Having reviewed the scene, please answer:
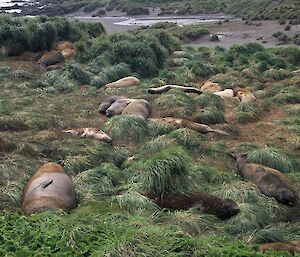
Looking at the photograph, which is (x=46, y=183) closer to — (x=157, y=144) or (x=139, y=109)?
(x=157, y=144)

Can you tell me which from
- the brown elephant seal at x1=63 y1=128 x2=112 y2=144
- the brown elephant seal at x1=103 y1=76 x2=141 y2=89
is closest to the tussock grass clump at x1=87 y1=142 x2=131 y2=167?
the brown elephant seal at x1=63 y1=128 x2=112 y2=144

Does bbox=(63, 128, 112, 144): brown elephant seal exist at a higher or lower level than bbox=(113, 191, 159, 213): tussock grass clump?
lower

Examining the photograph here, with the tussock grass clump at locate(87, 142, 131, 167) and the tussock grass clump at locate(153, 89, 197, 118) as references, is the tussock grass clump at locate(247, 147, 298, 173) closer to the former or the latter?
the tussock grass clump at locate(87, 142, 131, 167)

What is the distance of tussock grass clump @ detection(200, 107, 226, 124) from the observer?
11164 mm

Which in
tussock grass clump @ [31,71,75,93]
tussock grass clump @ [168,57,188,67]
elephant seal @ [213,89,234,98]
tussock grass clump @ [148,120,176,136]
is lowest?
tussock grass clump @ [168,57,188,67]

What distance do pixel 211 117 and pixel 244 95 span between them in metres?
2.48

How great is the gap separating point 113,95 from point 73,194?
→ 20.6 feet

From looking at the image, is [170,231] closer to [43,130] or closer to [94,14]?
[43,130]

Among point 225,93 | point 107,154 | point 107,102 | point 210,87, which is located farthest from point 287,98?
point 107,154

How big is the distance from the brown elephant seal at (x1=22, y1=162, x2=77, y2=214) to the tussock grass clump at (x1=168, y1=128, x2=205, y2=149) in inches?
114

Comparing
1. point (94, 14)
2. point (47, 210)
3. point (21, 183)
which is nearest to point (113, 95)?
point (21, 183)

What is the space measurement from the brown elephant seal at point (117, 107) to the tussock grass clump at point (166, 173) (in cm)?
392

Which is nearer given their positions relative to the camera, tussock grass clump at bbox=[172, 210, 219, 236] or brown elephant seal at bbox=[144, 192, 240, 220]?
tussock grass clump at bbox=[172, 210, 219, 236]

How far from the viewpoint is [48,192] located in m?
6.73
